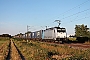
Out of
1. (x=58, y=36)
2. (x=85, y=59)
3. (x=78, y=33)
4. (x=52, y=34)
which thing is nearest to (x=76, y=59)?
(x=85, y=59)

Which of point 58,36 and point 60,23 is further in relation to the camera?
point 60,23

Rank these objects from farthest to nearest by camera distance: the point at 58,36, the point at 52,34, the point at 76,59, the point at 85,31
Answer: the point at 85,31
the point at 52,34
the point at 58,36
the point at 76,59

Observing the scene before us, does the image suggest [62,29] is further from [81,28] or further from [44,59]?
[81,28]

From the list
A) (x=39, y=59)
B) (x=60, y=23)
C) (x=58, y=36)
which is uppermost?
(x=60, y=23)

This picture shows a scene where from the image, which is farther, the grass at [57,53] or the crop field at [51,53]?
the crop field at [51,53]

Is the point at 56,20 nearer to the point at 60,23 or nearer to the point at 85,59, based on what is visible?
the point at 60,23

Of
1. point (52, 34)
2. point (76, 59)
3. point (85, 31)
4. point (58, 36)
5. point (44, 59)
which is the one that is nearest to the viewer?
point (76, 59)

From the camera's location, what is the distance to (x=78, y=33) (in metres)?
113

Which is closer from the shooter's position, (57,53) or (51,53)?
(51,53)

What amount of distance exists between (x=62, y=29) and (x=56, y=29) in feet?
4.75

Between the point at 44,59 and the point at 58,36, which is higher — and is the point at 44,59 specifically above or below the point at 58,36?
below

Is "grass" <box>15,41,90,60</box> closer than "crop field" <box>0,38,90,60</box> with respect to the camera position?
Yes

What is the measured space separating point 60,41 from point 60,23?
22.9ft

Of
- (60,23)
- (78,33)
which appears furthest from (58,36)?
(78,33)
